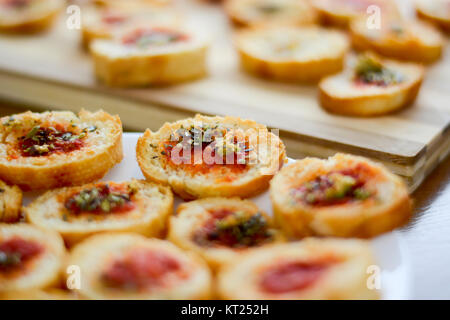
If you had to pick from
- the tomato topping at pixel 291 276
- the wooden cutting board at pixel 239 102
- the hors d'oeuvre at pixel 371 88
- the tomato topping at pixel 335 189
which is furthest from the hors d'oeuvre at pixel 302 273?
the hors d'oeuvre at pixel 371 88

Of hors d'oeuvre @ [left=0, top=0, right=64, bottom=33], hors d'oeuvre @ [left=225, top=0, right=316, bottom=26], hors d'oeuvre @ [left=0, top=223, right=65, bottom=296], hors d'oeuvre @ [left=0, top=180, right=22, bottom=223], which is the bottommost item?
hors d'oeuvre @ [left=0, top=0, right=64, bottom=33]

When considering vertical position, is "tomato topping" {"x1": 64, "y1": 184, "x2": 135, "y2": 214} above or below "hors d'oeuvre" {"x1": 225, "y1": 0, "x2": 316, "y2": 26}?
above

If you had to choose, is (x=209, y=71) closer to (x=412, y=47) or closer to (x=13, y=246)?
(x=412, y=47)

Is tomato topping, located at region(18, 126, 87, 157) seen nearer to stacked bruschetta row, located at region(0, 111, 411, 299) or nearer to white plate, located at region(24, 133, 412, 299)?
stacked bruschetta row, located at region(0, 111, 411, 299)

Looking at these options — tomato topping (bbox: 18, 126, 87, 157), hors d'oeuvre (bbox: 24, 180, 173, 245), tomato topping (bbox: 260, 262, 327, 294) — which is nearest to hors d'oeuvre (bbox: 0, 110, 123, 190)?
tomato topping (bbox: 18, 126, 87, 157)

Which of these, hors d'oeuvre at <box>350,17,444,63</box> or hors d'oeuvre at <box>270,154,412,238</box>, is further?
hors d'oeuvre at <box>350,17,444,63</box>

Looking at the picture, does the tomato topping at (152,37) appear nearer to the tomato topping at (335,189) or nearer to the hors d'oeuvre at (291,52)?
the hors d'oeuvre at (291,52)

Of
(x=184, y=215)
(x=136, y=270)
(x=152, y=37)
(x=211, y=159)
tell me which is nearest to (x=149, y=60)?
(x=152, y=37)
